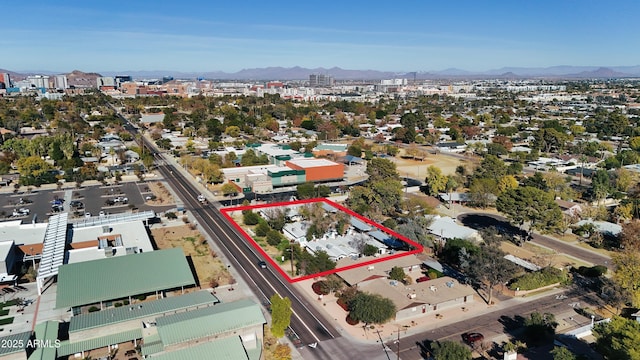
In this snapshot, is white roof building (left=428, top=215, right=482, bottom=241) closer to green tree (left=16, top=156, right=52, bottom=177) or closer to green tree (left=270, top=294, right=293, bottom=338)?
green tree (left=270, top=294, right=293, bottom=338)

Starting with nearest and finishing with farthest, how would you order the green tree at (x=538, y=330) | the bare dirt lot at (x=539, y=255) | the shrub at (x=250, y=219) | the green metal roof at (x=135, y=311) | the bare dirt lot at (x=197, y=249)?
the green metal roof at (x=135, y=311) < the green tree at (x=538, y=330) < the bare dirt lot at (x=197, y=249) < the bare dirt lot at (x=539, y=255) < the shrub at (x=250, y=219)

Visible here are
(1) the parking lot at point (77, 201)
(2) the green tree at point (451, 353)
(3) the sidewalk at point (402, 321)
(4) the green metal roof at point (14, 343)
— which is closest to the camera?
(2) the green tree at point (451, 353)

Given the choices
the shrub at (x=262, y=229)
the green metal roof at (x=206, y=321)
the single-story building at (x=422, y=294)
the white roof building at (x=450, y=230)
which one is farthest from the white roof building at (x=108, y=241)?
the white roof building at (x=450, y=230)

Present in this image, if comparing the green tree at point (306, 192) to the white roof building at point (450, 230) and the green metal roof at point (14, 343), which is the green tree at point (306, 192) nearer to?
the white roof building at point (450, 230)

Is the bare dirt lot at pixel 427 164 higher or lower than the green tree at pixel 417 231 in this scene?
higher

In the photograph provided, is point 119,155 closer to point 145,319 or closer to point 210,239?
point 210,239

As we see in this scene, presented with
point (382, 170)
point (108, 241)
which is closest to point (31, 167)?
point (108, 241)
